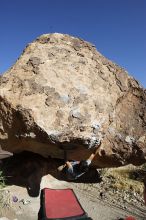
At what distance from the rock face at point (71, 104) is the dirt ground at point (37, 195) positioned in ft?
2.50

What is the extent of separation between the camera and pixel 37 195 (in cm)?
707

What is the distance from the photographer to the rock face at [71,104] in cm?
579

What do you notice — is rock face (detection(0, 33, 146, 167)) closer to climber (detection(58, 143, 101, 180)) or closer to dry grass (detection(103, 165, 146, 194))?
climber (detection(58, 143, 101, 180))

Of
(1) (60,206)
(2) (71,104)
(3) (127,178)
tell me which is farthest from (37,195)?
(3) (127,178)

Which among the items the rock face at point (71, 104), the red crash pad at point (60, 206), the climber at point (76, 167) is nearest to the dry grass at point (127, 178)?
the rock face at point (71, 104)

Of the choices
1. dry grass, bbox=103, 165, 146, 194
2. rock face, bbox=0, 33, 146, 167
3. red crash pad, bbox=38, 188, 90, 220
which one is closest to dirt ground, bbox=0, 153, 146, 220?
dry grass, bbox=103, 165, 146, 194

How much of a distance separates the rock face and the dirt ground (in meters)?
0.76

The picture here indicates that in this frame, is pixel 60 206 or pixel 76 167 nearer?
pixel 60 206

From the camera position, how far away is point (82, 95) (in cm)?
606

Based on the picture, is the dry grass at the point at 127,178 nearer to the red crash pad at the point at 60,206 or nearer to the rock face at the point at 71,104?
the rock face at the point at 71,104

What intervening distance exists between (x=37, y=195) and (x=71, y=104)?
2122 mm

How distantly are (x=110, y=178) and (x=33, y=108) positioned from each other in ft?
14.6

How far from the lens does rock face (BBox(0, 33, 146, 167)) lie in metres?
5.79

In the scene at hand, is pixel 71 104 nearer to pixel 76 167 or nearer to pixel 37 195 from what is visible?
pixel 76 167
